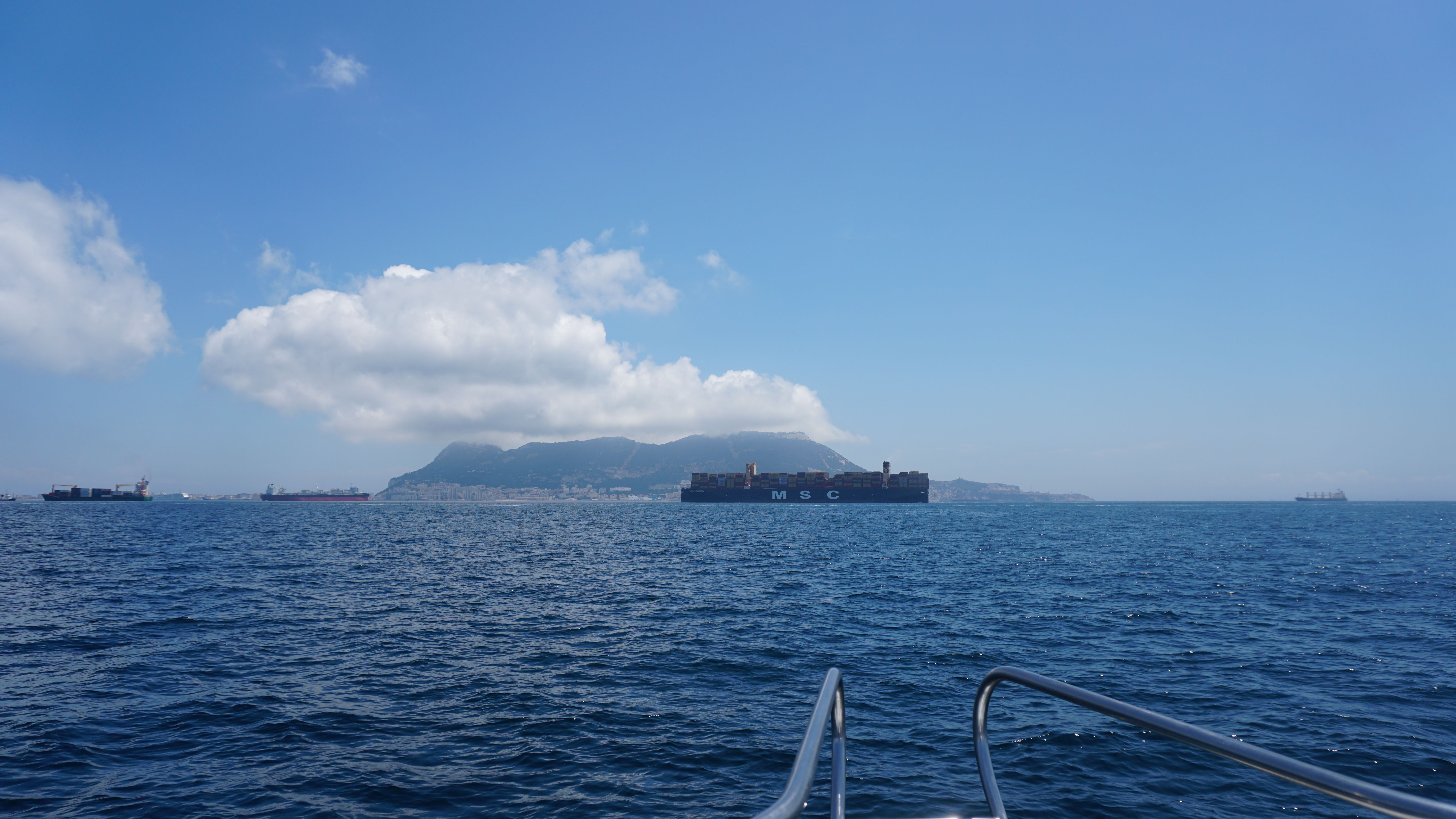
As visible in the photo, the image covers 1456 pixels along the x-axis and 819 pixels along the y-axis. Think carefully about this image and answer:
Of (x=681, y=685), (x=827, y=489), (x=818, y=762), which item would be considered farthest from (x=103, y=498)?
(x=818, y=762)

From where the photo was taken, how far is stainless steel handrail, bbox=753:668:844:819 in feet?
6.34

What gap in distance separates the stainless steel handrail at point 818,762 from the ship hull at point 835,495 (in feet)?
484

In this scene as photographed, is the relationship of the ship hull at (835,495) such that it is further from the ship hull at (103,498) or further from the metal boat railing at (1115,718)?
the ship hull at (103,498)

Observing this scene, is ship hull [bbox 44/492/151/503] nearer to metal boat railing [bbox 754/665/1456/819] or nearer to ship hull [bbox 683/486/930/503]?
ship hull [bbox 683/486/930/503]

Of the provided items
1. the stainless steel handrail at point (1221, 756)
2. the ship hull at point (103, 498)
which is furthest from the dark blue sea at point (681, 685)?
the ship hull at point (103, 498)

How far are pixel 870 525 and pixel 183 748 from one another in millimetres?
65254

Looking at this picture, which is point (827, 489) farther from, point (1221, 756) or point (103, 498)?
point (103, 498)

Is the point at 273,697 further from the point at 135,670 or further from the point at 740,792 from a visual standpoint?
the point at 740,792

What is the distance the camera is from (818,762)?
8.37ft

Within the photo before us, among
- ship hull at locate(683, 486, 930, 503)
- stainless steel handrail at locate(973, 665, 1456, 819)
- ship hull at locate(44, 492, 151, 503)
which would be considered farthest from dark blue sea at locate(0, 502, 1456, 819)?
ship hull at locate(44, 492, 151, 503)

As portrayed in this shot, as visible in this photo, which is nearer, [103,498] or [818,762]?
[818,762]

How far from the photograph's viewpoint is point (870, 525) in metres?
69.6

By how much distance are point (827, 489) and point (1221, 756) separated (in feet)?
495

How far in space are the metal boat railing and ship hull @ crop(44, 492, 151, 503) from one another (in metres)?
225
